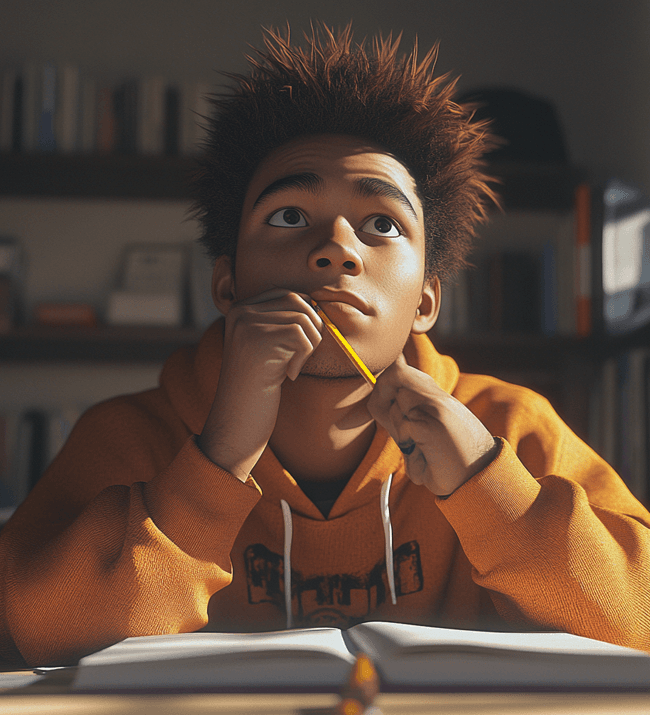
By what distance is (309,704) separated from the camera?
1.28 ft

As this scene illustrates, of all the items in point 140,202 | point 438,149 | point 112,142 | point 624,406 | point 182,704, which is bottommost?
point 182,704

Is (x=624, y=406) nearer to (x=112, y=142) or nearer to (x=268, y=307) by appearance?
(x=268, y=307)

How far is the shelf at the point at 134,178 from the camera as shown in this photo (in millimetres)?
1904

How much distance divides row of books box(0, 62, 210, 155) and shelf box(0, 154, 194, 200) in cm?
4

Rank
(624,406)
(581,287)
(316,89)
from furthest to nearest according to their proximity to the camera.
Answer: (581,287) → (624,406) → (316,89)

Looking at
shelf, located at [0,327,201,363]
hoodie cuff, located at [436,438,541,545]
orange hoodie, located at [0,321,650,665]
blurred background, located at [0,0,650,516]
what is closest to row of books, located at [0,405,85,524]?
blurred background, located at [0,0,650,516]

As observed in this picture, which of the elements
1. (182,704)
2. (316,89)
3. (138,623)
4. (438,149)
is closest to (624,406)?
(438,149)

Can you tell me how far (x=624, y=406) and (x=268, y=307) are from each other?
1304mm

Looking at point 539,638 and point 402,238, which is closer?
point 539,638

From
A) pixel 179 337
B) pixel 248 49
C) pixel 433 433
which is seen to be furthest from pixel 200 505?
pixel 248 49

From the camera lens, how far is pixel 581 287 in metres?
1.89

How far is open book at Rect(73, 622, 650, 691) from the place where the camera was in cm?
42

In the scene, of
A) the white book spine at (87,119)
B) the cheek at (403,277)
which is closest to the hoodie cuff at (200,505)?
the cheek at (403,277)

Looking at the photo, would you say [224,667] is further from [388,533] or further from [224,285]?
[224,285]
